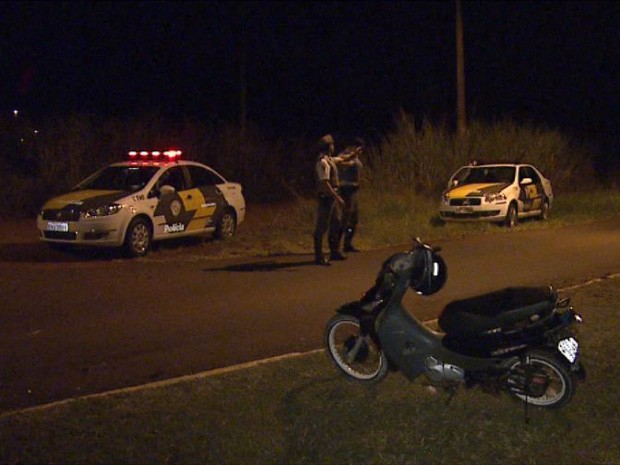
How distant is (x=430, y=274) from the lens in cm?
704

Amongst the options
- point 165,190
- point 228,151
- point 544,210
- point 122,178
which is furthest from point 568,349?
point 228,151

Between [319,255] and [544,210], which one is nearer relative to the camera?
[319,255]

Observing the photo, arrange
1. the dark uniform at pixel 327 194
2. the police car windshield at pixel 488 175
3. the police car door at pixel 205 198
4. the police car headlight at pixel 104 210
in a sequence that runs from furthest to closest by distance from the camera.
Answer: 1. the police car windshield at pixel 488 175
2. the police car door at pixel 205 198
3. the police car headlight at pixel 104 210
4. the dark uniform at pixel 327 194

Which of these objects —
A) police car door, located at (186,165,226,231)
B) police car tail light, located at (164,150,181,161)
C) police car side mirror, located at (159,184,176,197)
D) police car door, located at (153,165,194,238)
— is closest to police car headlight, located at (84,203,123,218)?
police car door, located at (153,165,194,238)

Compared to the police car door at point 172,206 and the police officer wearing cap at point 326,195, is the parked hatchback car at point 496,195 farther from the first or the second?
the police officer wearing cap at point 326,195

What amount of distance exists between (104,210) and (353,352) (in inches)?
331

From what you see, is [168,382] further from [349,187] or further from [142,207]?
[142,207]

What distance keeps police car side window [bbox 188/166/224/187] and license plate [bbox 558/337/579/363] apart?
35.1 ft

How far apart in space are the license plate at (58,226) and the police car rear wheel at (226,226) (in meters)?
3.00

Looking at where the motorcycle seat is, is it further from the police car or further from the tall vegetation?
the tall vegetation

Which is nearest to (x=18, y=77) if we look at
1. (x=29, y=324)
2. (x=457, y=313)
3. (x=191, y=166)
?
(x=191, y=166)

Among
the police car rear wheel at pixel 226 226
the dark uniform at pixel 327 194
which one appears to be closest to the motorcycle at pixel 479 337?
the dark uniform at pixel 327 194

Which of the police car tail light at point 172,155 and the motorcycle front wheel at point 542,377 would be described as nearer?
the motorcycle front wheel at point 542,377

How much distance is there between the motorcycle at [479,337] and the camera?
6785mm
